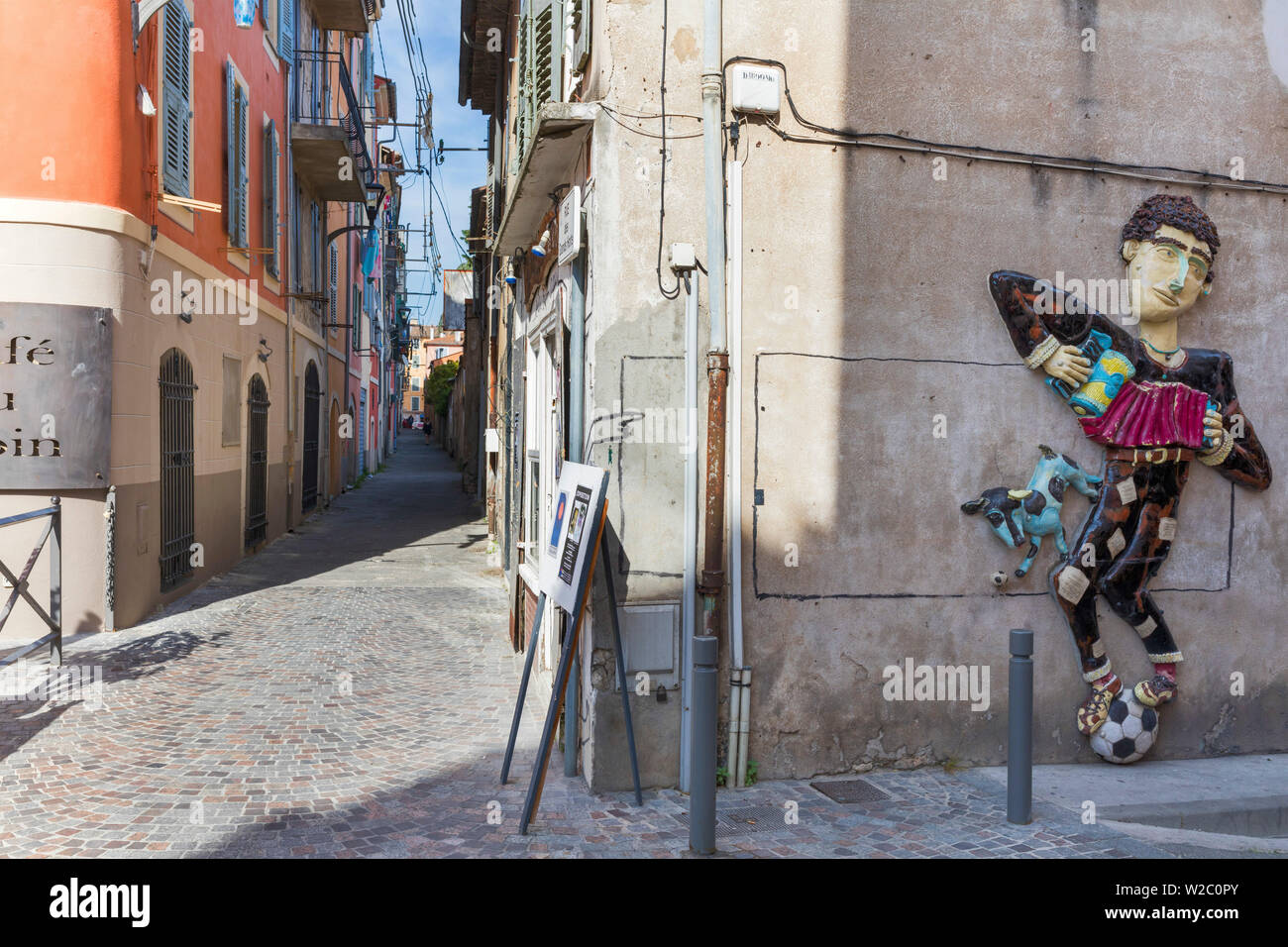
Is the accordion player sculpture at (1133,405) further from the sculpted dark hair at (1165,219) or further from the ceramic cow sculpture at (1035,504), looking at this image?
the ceramic cow sculpture at (1035,504)

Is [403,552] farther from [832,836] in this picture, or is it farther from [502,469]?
[832,836]

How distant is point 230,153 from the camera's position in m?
11.1

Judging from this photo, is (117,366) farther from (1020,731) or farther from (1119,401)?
(1119,401)

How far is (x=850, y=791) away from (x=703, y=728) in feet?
4.67

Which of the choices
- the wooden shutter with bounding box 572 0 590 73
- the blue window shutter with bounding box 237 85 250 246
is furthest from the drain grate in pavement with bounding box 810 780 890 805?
the blue window shutter with bounding box 237 85 250 246

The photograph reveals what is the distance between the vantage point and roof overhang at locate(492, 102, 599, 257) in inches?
190

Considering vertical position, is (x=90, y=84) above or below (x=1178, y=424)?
above

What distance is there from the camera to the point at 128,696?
6.32m

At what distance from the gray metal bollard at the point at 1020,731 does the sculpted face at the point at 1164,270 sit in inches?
88.7

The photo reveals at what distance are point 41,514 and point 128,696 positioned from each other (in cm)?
146

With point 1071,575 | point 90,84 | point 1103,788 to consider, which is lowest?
point 1103,788

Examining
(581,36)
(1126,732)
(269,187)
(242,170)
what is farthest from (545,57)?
(269,187)
